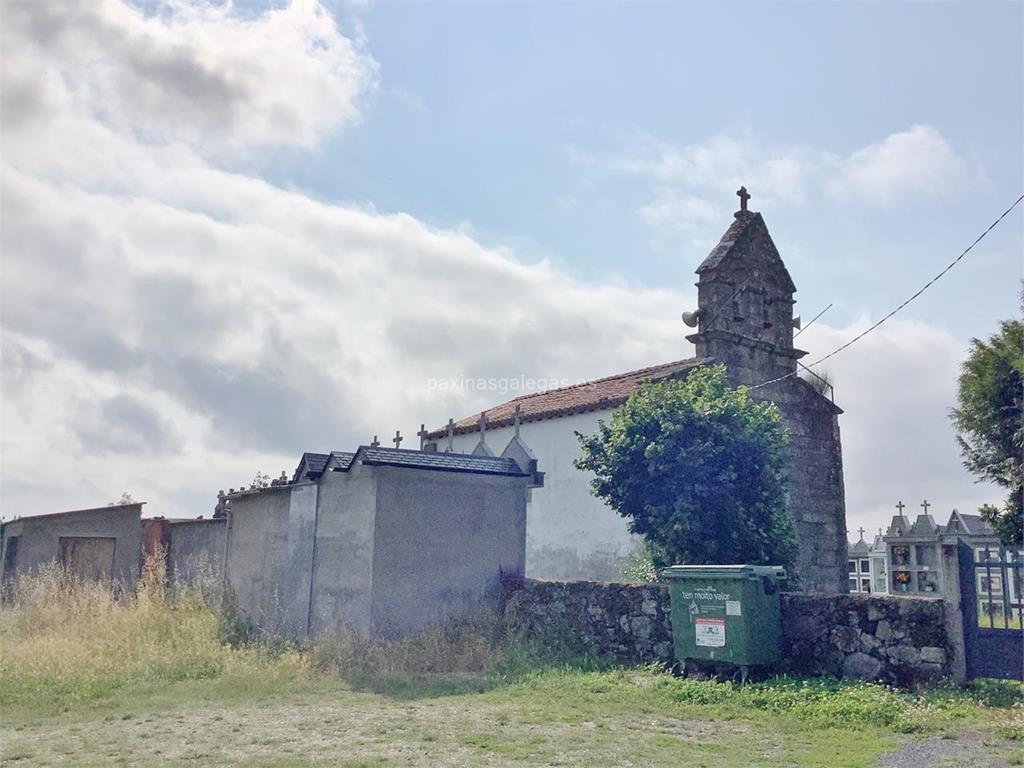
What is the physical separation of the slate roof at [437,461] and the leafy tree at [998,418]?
10.7 m

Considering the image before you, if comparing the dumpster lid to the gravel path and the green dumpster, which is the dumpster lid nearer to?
the green dumpster

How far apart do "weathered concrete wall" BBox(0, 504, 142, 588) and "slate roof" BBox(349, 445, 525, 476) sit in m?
10.0

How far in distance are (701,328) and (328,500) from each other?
32.1ft

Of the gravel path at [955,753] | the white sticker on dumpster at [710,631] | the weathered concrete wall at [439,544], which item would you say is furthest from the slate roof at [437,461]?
the gravel path at [955,753]

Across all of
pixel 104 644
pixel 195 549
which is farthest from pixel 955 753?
pixel 195 549

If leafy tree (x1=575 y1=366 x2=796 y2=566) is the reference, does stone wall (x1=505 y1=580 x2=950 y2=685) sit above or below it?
below

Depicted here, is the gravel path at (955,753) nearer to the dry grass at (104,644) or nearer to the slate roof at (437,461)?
the dry grass at (104,644)

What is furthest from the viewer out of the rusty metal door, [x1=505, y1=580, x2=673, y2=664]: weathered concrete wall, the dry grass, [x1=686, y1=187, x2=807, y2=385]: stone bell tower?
the rusty metal door

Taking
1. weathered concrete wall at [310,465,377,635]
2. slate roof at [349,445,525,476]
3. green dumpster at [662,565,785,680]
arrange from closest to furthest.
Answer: green dumpster at [662,565,785,680]
weathered concrete wall at [310,465,377,635]
slate roof at [349,445,525,476]

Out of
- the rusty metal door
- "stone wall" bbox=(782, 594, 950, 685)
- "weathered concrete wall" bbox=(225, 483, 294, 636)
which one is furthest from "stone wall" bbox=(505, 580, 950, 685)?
the rusty metal door

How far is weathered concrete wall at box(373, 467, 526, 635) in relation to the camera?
13.0 m

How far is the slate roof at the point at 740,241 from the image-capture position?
20375mm

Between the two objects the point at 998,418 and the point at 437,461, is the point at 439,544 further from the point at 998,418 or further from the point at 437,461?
the point at 998,418

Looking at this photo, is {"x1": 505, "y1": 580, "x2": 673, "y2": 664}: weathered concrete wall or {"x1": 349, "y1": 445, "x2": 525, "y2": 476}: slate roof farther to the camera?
{"x1": 349, "y1": 445, "x2": 525, "y2": 476}: slate roof
